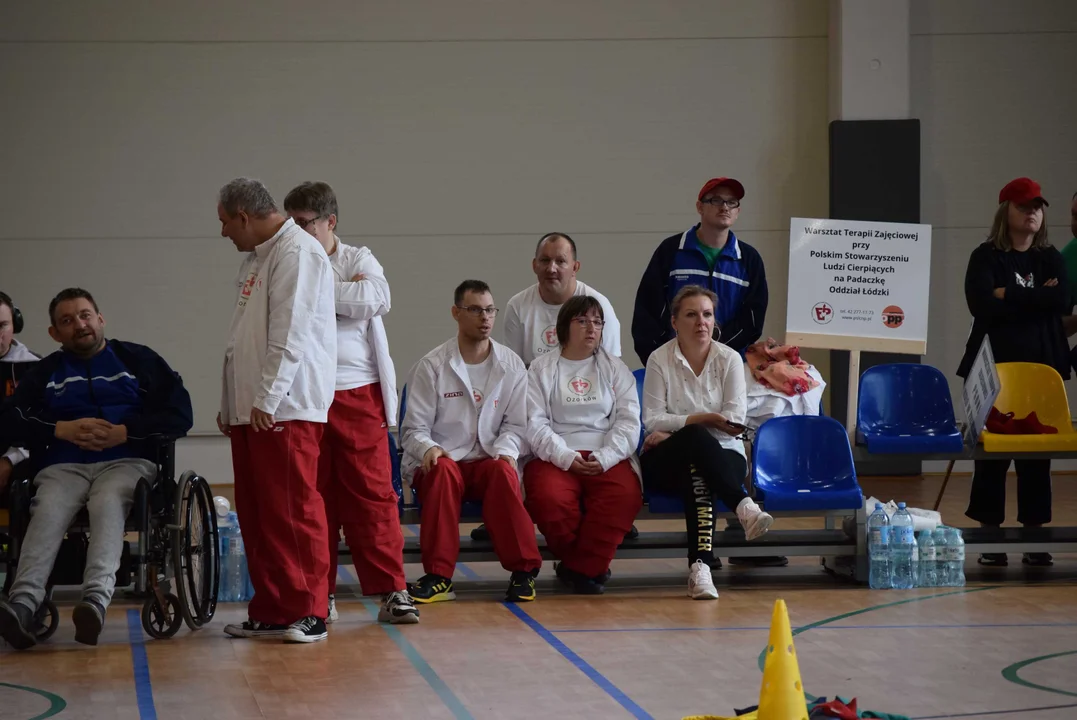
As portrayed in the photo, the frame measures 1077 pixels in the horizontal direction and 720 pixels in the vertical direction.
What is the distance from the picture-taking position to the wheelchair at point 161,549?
411 centimetres

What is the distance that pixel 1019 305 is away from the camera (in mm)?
5508

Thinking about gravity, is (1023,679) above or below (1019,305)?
A: below

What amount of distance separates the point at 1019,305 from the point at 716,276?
52.3 inches

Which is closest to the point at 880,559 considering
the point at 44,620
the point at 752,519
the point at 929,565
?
the point at 929,565

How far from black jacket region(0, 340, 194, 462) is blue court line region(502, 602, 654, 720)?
1342mm

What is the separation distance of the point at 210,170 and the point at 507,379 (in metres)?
4.62

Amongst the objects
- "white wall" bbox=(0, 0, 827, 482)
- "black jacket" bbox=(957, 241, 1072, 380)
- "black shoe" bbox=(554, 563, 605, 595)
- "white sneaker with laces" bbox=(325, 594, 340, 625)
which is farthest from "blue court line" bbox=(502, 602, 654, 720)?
"white wall" bbox=(0, 0, 827, 482)

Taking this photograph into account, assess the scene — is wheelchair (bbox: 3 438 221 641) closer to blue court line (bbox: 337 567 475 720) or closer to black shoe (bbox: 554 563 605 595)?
blue court line (bbox: 337 567 475 720)

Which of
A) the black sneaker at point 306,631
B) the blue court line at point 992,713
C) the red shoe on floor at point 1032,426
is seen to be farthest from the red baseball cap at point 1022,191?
the black sneaker at point 306,631

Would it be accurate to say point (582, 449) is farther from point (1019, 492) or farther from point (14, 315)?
point (14, 315)

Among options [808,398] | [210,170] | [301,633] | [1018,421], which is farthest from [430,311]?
[301,633]

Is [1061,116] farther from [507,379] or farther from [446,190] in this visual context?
[507,379]

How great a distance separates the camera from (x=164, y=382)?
14.6 ft

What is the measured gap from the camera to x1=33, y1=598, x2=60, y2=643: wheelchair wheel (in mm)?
4090
